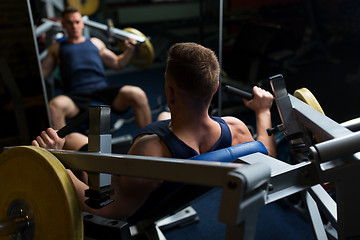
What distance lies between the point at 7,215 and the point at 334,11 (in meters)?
3.65

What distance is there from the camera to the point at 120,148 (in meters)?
1.86

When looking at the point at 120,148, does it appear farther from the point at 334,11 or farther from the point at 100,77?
the point at 334,11

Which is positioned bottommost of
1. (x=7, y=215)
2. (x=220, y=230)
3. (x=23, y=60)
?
(x=220, y=230)

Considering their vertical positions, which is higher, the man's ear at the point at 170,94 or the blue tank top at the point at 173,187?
the man's ear at the point at 170,94

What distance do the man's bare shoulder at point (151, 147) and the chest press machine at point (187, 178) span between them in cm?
11

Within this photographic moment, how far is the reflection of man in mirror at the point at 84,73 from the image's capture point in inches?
103

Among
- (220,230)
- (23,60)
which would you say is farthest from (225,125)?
(23,60)

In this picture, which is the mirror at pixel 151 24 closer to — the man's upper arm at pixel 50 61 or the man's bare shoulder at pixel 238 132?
the man's upper arm at pixel 50 61

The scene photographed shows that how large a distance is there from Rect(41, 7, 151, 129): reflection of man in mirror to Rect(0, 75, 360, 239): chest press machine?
61.5 inches

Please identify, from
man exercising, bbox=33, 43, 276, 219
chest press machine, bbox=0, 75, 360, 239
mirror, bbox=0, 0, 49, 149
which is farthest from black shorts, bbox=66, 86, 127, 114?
chest press machine, bbox=0, 75, 360, 239

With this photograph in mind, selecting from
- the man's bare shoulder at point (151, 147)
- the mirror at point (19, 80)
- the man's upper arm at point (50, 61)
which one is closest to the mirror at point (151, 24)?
the man's upper arm at point (50, 61)

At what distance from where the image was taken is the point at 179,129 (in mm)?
1096

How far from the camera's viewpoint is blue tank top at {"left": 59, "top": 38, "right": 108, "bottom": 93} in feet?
8.86

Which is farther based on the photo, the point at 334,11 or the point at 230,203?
the point at 334,11
